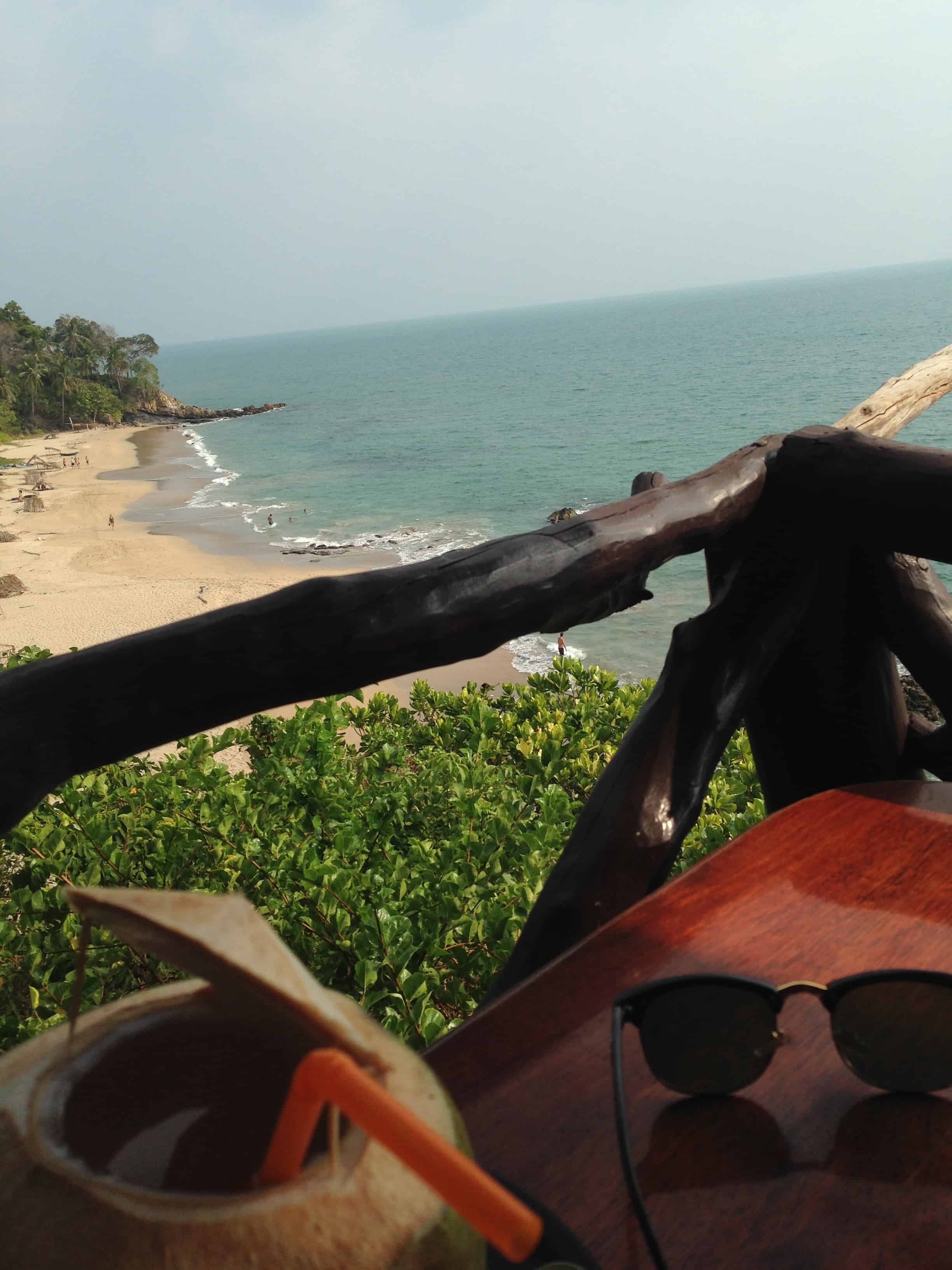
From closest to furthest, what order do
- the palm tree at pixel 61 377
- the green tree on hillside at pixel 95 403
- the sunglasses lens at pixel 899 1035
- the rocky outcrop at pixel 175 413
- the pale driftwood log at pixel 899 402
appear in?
the sunglasses lens at pixel 899 1035 → the pale driftwood log at pixel 899 402 → the palm tree at pixel 61 377 → the green tree on hillside at pixel 95 403 → the rocky outcrop at pixel 175 413

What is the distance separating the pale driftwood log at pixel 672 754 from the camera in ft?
5.09

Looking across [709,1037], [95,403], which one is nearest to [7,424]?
[95,403]

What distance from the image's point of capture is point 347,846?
2.88 meters

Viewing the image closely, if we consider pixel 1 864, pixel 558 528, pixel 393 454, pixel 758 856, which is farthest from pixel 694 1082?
pixel 393 454

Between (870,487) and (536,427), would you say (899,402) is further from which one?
(536,427)

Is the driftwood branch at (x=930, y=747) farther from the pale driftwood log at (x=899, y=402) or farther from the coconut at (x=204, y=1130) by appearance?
→ the coconut at (x=204, y=1130)

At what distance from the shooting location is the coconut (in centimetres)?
37

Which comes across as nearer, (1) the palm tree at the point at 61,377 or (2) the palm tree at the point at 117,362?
(1) the palm tree at the point at 61,377

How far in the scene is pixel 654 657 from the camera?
63.6ft

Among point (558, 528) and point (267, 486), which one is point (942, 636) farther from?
point (267, 486)

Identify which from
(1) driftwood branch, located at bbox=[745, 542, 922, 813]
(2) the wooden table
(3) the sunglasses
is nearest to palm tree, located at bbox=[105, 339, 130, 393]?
(1) driftwood branch, located at bbox=[745, 542, 922, 813]

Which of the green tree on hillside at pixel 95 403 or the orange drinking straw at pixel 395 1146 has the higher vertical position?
the green tree on hillside at pixel 95 403

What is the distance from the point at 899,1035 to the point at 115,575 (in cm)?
2947

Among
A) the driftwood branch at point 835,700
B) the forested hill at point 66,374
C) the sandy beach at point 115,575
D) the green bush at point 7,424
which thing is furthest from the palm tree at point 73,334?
the driftwood branch at point 835,700
